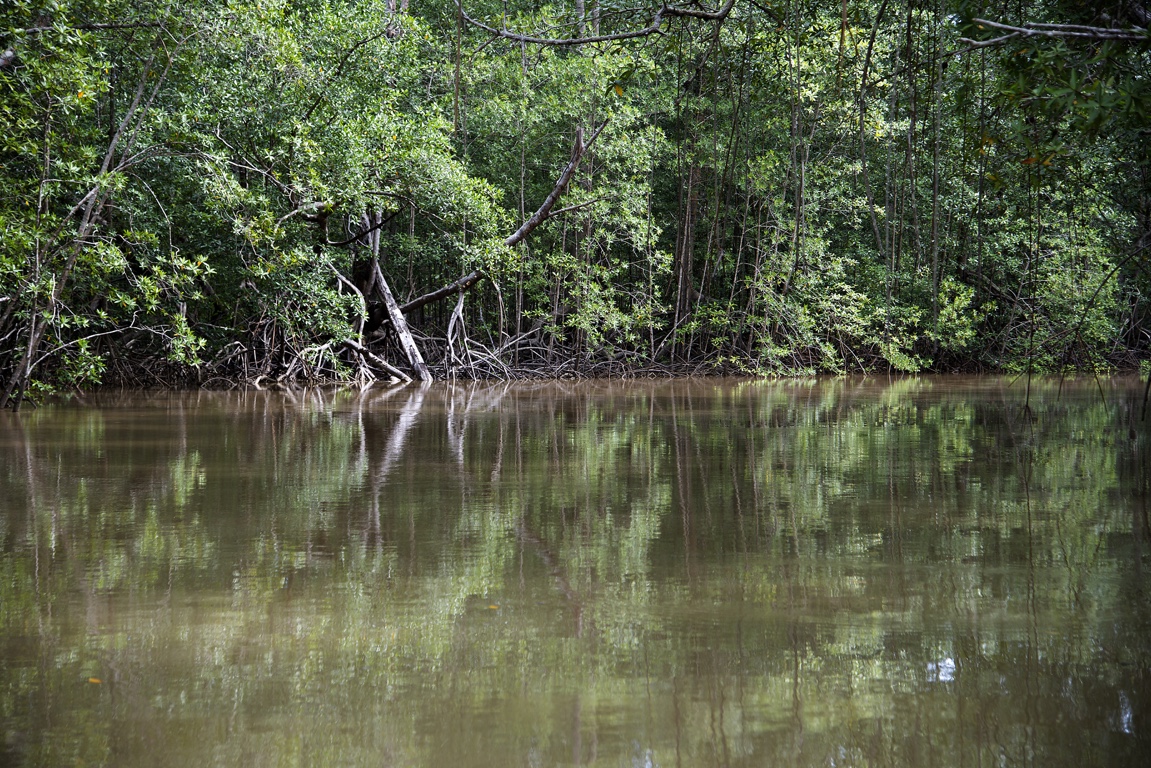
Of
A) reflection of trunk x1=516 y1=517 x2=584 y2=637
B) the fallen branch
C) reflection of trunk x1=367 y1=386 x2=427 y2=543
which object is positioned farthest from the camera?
the fallen branch

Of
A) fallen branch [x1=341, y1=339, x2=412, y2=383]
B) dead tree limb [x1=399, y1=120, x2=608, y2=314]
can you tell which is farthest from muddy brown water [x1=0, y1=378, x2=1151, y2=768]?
dead tree limb [x1=399, y1=120, x2=608, y2=314]

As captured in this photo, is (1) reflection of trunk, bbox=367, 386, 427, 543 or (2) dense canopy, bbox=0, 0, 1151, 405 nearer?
(1) reflection of trunk, bbox=367, 386, 427, 543

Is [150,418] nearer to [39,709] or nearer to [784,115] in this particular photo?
[39,709]

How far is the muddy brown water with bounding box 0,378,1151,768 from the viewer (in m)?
1.85

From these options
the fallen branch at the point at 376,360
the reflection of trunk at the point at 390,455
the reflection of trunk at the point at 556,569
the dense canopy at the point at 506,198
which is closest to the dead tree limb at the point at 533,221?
the dense canopy at the point at 506,198

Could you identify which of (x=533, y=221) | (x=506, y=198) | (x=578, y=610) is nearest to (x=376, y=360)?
(x=533, y=221)

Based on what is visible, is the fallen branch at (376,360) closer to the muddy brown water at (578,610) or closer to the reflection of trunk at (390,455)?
the reflection of trunk at (390,455)

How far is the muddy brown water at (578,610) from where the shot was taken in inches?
72.8

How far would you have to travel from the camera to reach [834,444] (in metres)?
6.40

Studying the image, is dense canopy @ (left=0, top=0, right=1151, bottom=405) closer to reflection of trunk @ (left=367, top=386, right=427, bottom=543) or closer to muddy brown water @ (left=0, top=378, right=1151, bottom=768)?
muddy brown water @ (left=0, top=378, right=1151, bottom=768)

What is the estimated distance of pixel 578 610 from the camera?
2.61 m

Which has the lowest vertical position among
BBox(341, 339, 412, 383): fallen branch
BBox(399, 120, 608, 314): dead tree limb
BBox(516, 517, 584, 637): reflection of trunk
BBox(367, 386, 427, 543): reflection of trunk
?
BBox(341, 339, 412, 383): fallen branch

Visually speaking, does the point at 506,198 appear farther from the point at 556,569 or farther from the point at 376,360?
the point at 556,569

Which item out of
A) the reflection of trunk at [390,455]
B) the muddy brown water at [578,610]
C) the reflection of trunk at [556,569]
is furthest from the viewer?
the reflection of trunk at [390,455]
